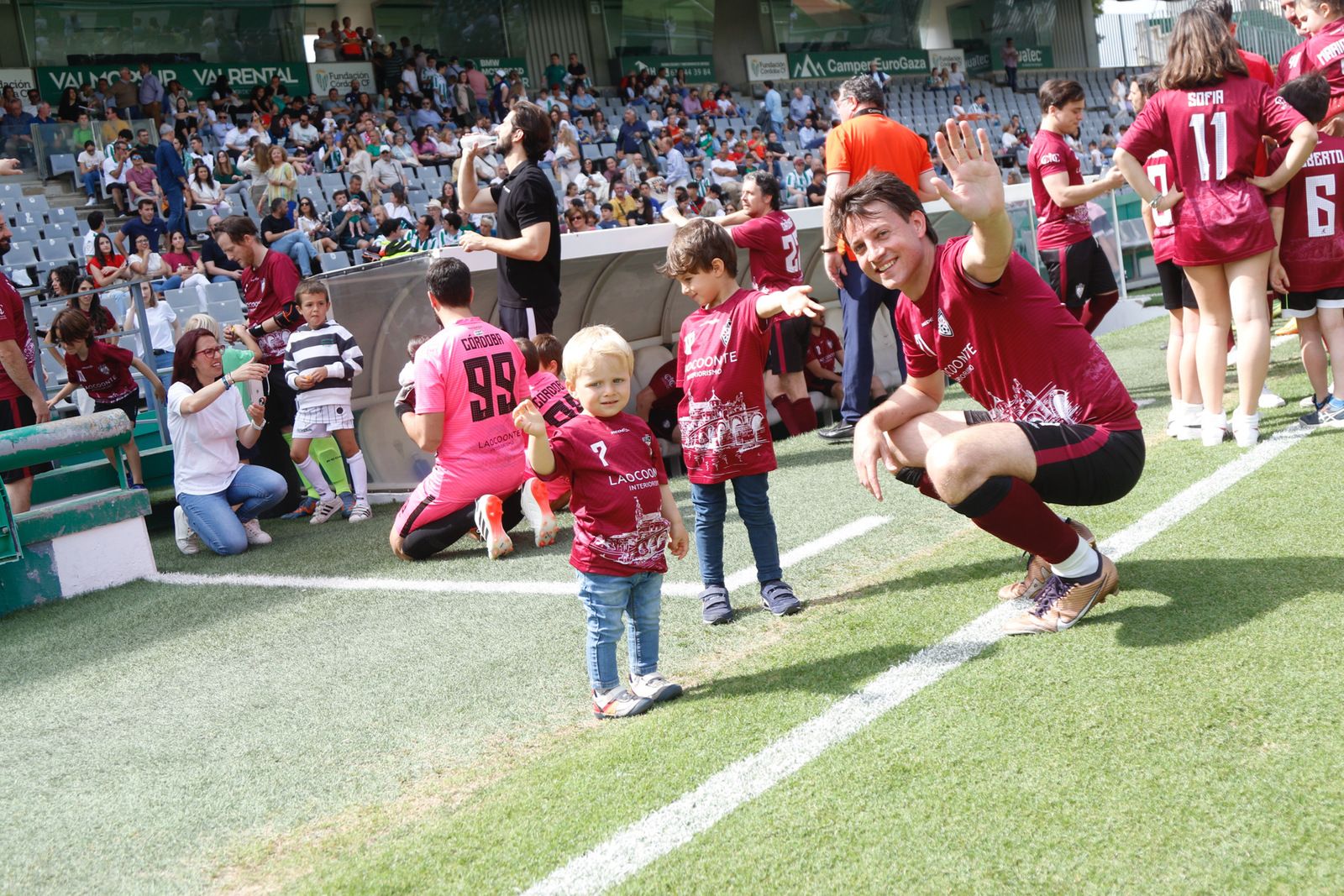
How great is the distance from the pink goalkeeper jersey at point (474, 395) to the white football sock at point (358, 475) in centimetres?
160

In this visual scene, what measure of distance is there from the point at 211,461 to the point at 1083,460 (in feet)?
17.1

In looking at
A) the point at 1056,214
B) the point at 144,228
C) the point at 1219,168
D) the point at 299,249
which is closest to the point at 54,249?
the point at 144,228

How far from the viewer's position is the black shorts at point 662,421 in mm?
8844

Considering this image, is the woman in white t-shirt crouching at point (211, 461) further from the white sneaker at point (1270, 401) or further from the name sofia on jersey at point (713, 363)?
the white sneaker at point (1270, 401)

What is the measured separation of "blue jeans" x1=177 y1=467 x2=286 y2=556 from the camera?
6652 mm

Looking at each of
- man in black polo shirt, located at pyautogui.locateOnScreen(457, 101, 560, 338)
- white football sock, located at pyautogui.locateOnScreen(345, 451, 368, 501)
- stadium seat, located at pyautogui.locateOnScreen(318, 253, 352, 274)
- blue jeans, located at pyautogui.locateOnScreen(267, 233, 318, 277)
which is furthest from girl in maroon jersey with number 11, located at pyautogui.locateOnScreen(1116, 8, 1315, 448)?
stadium seat, located at pyautogui.locateOnScreen(318, 253, 352, 274)

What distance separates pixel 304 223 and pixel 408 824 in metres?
13.8

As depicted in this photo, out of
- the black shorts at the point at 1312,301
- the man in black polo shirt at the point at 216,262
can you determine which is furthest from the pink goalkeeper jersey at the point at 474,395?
the man in black polo shirt at the point at 216,262

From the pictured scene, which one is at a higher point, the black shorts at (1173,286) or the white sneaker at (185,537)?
the black shorts at (1173,286)

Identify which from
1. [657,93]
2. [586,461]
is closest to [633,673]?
[586,461]

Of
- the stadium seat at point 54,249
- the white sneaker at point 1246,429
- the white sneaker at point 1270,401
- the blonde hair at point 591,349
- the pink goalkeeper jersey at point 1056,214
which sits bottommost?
the white sneaker at point 1270,401

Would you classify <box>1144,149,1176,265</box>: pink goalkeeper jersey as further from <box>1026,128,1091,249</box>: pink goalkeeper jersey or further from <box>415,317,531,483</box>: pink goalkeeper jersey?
<box>415,317,531,483</box>: pink goalkeeper jersey

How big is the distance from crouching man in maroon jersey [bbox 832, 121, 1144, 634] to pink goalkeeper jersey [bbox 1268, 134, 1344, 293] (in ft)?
9.45

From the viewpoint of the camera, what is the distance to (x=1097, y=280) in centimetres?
710
